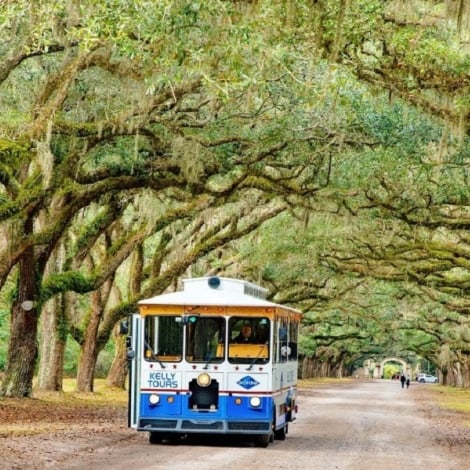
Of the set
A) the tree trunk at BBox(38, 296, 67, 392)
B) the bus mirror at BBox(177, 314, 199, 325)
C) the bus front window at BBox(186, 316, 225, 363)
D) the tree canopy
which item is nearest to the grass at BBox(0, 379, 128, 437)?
the tree trunk at BBox(38, 296, 67, 392)

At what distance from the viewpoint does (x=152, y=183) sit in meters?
24.3

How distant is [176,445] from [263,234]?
1906 cm

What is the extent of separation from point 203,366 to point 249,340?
0.86 metres

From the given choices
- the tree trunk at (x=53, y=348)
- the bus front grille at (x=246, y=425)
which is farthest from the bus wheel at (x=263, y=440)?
the tree trunk at (x=53, y=348)

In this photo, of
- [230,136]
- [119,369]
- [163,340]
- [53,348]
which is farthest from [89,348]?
[163,340]

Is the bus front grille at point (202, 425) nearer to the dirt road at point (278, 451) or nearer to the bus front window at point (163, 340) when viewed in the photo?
the dirt road at point (278, 451)

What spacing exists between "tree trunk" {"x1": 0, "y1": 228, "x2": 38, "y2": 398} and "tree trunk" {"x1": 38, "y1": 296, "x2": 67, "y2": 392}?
16.8 ft

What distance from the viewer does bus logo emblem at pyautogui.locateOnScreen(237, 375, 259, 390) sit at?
716 inches

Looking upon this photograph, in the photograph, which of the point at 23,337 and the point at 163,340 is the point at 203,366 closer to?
the point at 163,340

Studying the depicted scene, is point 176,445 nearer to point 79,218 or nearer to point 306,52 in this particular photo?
point 306,52

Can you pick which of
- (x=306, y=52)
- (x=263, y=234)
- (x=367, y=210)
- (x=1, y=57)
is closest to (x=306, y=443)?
(x=306, y=52)

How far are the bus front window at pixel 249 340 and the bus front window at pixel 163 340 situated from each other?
0.84 m

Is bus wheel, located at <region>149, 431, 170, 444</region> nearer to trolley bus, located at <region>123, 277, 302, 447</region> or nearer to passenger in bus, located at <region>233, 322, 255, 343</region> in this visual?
trolley bus, located at <region>123, 277, 302, 447</region>

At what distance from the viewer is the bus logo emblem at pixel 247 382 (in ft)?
59.7
